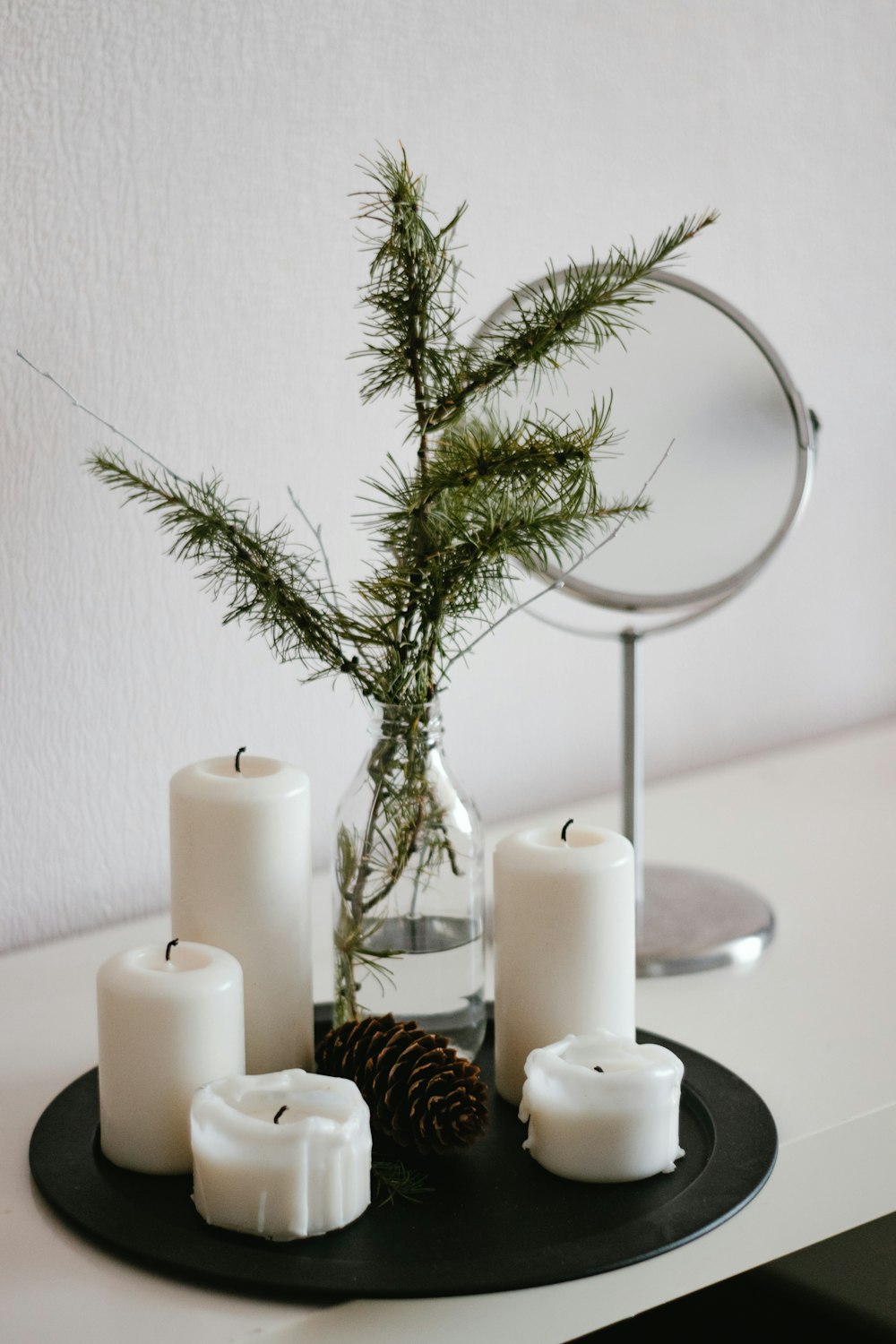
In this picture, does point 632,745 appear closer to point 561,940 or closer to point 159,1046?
point 561,940

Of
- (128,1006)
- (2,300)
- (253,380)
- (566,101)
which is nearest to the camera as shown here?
(128,1006)

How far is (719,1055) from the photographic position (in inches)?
27.0

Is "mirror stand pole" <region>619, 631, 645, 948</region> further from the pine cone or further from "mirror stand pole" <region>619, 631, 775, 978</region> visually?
the pine cone

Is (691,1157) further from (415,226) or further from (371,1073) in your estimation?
(415,226)

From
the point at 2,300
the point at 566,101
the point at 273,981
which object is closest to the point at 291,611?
the point at 273,981

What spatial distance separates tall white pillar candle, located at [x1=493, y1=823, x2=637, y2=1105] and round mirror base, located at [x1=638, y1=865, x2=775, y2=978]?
0.19 m

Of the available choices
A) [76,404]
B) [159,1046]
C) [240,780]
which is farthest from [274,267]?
[159,1046]

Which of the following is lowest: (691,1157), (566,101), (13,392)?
(691,1157)

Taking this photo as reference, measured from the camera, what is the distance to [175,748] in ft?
2.89

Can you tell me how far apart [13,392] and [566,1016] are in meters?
0.45

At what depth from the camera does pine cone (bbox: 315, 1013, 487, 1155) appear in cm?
56

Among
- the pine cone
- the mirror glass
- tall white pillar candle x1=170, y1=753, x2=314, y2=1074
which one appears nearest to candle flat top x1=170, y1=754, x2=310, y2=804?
tall white pillar candle x1=170, y1=753, x2=314, y2=1074

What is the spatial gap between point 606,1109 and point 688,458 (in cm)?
38

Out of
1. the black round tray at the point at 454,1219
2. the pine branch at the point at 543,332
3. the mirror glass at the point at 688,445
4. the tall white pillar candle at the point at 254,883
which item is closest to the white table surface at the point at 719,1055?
the black round tray at the point at 454,1219
